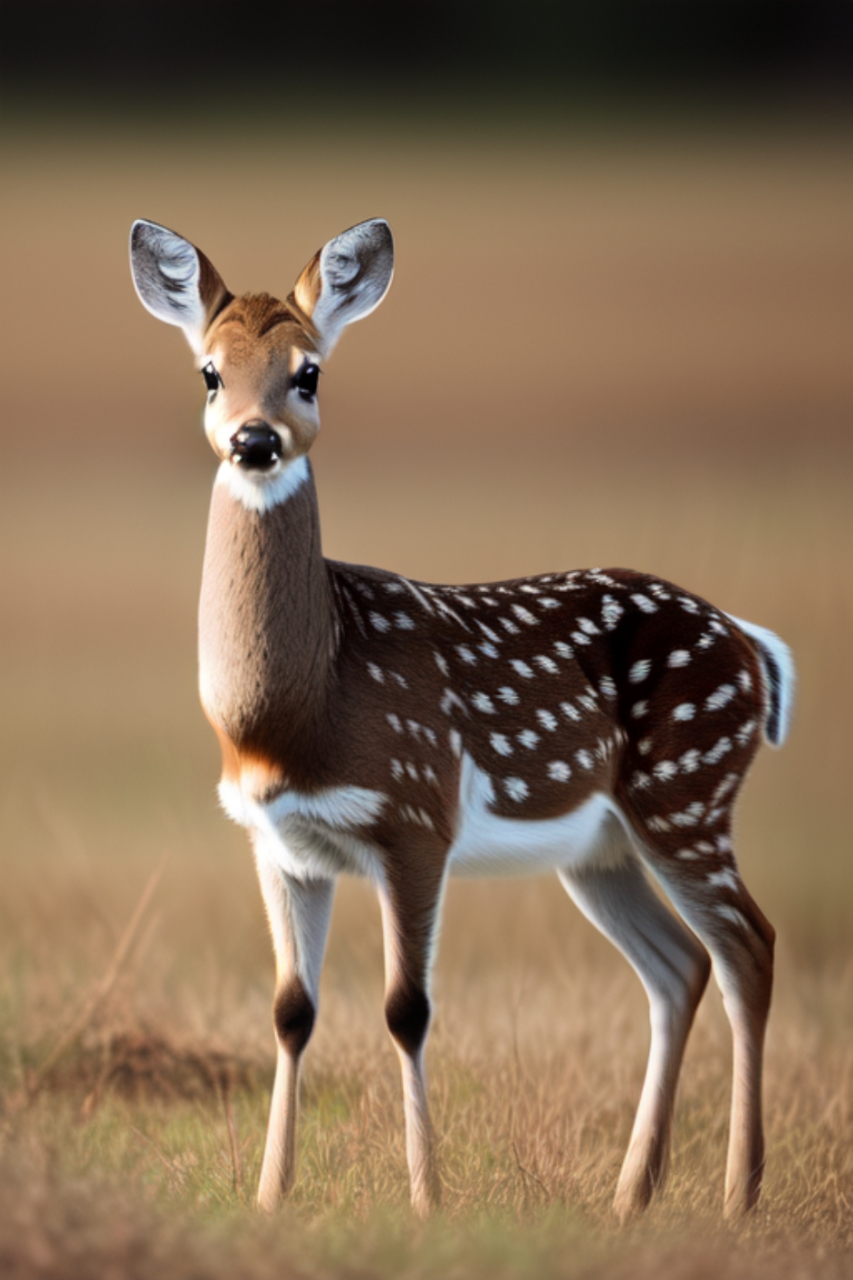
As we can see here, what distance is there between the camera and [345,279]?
4.36 metres

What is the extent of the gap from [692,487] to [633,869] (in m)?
9.48

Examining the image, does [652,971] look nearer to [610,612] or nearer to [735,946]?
[735,946]

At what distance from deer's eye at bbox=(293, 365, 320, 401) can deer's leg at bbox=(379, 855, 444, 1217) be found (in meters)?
1.13

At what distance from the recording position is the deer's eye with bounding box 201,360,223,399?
4041mm

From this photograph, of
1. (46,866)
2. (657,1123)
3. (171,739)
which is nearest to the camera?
(657,1123)

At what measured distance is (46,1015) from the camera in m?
5.87

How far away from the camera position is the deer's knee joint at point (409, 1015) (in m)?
4.16

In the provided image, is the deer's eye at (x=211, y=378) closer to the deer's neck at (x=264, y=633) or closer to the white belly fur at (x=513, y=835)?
the deer's neck at (x=264, y=633)

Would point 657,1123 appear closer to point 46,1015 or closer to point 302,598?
point 302,598

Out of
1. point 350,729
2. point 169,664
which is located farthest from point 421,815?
point 169,664

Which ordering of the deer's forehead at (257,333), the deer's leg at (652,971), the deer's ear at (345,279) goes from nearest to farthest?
the deer's forehead at (257,333)
the deer's ear at (345,279)
the deer's leg at (652,971)

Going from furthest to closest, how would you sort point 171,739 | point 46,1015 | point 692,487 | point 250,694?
point 692,487 < point 171,739 < point 46,1015 < point 250,694

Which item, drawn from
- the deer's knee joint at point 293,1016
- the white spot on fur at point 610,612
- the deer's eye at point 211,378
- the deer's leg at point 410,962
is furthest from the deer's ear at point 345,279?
the deer's knee joint at point 293,1016

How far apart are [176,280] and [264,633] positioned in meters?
0.94
